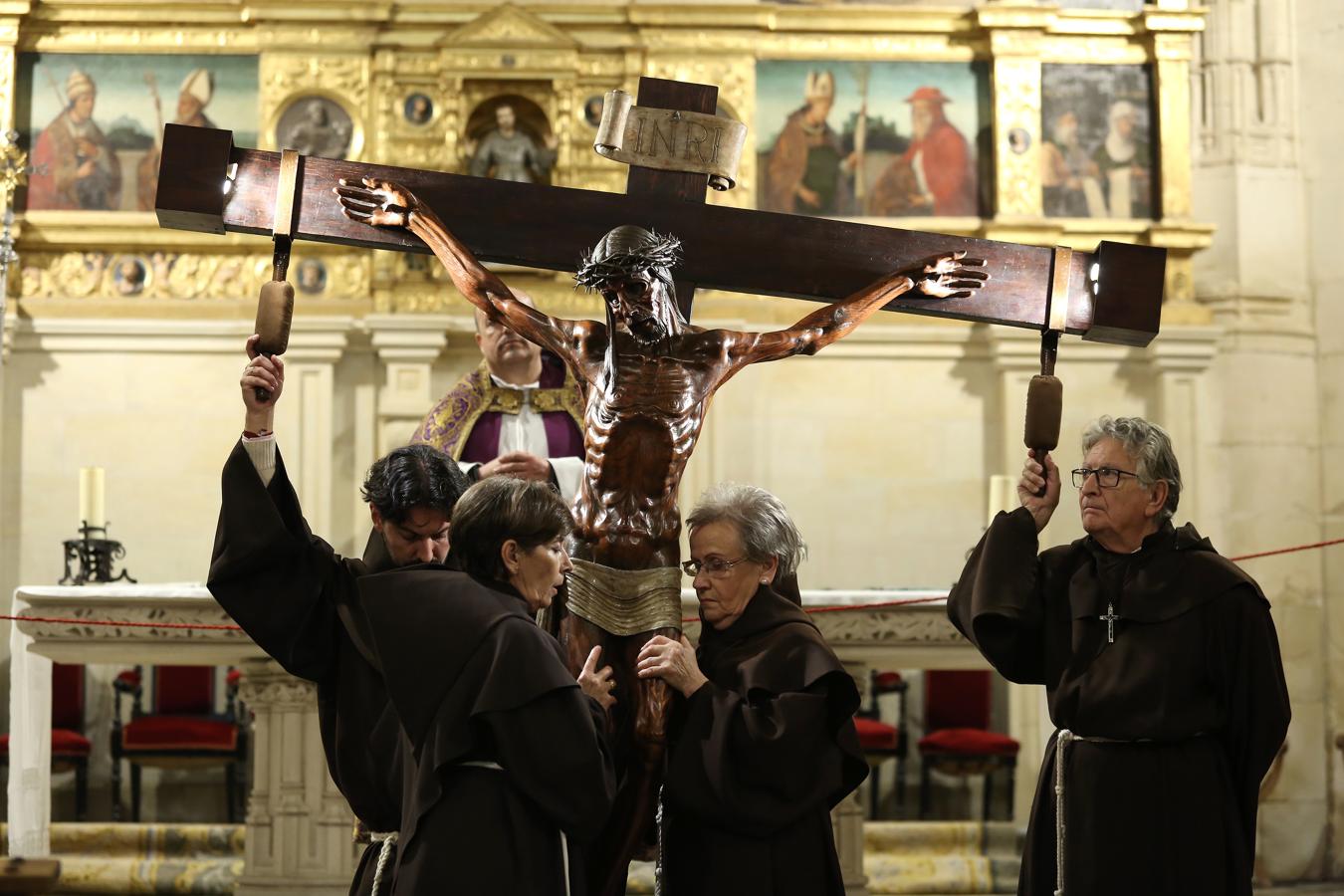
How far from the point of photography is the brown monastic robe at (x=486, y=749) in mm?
3031

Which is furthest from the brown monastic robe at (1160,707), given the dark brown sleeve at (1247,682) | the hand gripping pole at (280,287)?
the hand gripping pole at (280,287)

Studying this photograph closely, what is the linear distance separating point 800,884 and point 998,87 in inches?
A: 244

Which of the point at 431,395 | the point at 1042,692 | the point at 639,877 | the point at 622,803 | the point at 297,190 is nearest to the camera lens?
the point at 622,803

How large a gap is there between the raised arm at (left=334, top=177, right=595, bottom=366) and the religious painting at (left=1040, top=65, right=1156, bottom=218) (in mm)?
5663

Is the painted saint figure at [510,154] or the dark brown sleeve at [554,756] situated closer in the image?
the dark brown sleeve at [554,756]

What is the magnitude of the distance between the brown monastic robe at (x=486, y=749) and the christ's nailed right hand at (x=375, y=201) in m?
0.98

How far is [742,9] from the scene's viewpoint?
8633 millimetres

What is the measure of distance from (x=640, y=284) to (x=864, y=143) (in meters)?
5.62

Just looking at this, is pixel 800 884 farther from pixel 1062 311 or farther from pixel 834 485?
pixel 834 485

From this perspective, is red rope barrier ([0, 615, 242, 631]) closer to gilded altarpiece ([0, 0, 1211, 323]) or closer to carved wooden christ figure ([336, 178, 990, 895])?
gilded altarpiece ([0, 0, 1211, 323])

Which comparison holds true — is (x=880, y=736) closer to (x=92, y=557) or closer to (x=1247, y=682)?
(x=92, y=557)

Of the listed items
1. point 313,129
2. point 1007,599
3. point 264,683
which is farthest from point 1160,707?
point 313,129

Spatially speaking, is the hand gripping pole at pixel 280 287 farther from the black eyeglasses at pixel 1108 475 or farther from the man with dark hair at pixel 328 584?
the black eyeglasses at pixel 1108 475

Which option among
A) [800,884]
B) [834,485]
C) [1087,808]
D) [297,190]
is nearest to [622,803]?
[800,884]
